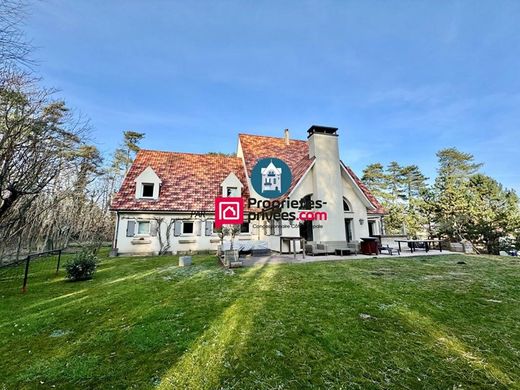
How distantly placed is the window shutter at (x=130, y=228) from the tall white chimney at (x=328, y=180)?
38.6 feet

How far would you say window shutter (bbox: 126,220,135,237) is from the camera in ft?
49.8

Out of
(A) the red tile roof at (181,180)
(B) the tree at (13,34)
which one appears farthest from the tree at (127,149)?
(B) the tree at (13,34)

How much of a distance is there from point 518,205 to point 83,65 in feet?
114

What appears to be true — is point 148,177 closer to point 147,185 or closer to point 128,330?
point 147,185

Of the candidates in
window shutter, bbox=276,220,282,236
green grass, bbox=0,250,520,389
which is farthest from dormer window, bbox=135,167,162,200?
green grass, bbox=0,250,520,389

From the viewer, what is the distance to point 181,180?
17891mm

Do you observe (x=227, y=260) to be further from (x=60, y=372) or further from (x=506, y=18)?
(x=506, y=18)

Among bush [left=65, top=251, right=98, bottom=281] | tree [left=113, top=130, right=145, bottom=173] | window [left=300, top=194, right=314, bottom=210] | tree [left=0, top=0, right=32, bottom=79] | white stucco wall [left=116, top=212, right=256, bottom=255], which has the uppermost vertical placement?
tree [left=113, top=130, right=145, bottom=173]

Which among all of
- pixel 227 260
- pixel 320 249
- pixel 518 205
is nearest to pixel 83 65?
pixel 227 260

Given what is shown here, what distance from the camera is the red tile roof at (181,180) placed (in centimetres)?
1591

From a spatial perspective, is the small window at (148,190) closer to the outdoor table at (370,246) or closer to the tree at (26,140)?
the tree at (26,140)

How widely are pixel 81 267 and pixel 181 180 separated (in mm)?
10259

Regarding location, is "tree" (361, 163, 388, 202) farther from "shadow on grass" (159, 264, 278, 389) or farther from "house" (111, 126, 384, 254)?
"shadow on grass" (159, 264, 278, 389)

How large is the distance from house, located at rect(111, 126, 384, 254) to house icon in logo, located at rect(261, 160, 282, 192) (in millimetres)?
74
